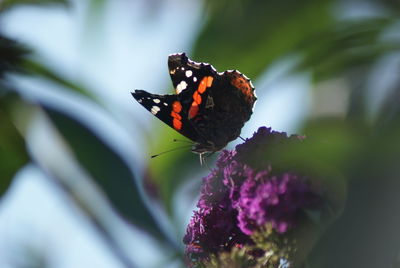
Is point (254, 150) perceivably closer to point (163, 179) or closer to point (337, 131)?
point (163, 179)

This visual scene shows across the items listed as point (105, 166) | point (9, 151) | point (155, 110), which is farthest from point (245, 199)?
point (9, 151)

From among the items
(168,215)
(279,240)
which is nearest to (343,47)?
(279,240)

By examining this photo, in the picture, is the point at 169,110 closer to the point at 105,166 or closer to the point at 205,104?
the point at 205,104

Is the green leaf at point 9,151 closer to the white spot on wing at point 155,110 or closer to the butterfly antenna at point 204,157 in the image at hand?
the white spot on wing at point 155,110

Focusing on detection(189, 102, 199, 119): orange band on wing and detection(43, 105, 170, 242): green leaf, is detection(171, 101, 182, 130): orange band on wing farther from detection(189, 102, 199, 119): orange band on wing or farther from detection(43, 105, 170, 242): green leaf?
detection(43, 105, 170, 242): green leaf

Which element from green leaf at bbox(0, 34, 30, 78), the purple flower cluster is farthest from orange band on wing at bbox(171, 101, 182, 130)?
green leaf at bbox(0, 34, 30, 78)
